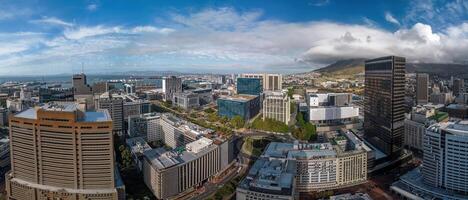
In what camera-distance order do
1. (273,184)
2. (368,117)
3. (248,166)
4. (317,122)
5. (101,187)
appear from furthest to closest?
(317,122) → (368,117) → (248,166) → (101,187) → (273,184)

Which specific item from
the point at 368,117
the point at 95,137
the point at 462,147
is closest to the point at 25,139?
the point at 95,137

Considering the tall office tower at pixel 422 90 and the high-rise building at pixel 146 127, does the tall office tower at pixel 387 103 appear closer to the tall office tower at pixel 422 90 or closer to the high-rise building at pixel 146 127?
the high-rise building at pixel 146 127

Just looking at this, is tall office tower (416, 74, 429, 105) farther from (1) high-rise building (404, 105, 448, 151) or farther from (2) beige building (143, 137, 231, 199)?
(2) beige building (143, 137, 231, 199)

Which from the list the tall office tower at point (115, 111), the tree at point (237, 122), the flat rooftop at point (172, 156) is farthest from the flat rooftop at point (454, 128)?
the tall office tower at point (115, 111)

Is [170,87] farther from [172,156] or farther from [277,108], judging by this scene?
[172,156]

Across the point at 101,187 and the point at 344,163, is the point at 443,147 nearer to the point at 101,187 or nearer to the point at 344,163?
the point at 344,163
